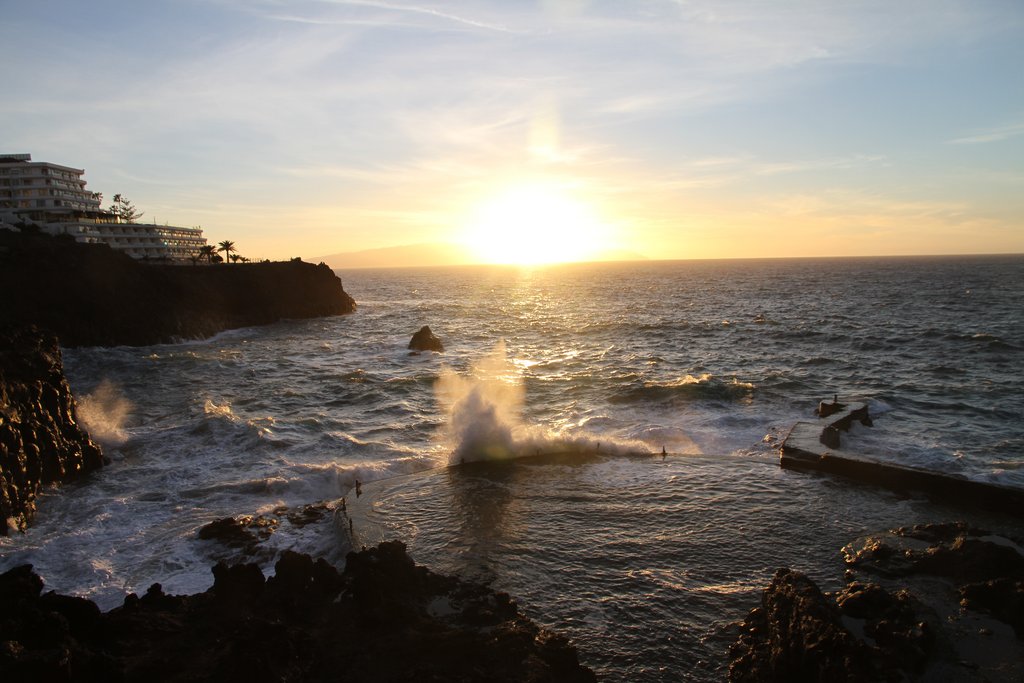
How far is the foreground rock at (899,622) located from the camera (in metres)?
12.2

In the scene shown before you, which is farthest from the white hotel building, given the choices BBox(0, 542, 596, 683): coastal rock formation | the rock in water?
BBox(0, 542, 596, 683): coastal rock formation

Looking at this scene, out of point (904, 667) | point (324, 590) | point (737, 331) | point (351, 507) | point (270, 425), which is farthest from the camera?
point (737, 331)

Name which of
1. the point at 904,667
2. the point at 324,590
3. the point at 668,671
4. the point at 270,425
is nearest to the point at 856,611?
the point at 904,667

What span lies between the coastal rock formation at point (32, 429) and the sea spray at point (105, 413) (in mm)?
3349

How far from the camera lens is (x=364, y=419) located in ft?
119

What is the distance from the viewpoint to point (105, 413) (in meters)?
36.3

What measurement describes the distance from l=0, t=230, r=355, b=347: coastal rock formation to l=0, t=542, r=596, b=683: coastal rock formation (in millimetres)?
44659

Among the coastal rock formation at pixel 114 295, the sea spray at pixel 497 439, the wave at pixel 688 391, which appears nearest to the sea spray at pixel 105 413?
the coastal rock formation at pixel 114 295

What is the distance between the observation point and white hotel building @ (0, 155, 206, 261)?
302ft

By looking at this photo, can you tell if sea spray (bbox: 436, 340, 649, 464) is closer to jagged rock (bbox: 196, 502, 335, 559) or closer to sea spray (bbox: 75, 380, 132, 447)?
jagged rock (bbox: 196, 502, 335, 559)

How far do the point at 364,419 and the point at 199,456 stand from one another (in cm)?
950

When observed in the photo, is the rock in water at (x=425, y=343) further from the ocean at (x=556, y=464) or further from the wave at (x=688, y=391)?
the wave at (x=688, y=391)

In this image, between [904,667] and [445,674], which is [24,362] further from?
[904,667]

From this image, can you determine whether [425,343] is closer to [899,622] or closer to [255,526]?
[255,526]
